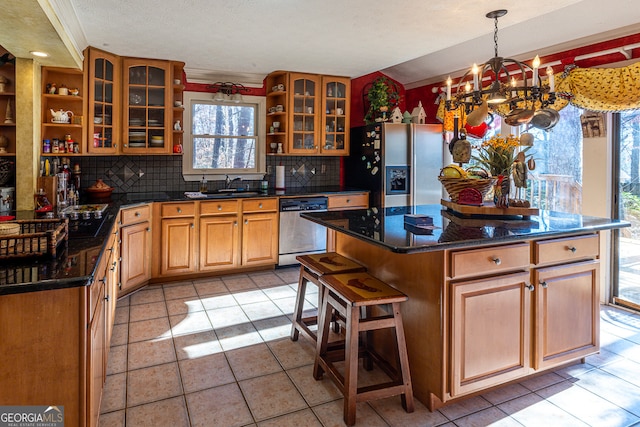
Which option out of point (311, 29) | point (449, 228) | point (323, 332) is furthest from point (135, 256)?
point (449, 228)

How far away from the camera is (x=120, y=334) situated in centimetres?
298

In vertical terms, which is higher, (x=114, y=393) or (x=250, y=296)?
(x=250, y=296)

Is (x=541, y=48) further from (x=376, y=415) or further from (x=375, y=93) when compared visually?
(x=376, y=415)

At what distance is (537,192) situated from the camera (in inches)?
168

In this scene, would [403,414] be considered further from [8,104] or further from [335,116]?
[335,116]

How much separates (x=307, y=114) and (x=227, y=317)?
8.83ft

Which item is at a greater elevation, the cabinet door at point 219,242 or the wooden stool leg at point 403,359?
the cabinet door at point 219,242

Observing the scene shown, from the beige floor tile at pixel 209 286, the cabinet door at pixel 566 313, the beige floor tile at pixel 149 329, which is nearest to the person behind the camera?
the cabinet door at pixel 566 313

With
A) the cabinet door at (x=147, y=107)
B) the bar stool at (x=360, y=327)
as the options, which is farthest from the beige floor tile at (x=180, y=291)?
the bar stool at (x=360, y=327)

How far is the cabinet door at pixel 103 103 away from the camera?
3824mm

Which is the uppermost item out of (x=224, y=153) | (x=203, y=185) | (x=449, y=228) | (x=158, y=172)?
(x=224, y=153)

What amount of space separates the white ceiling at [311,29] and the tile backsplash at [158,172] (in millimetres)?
1123

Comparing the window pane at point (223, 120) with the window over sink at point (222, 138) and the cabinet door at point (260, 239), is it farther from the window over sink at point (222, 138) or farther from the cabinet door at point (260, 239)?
the cabinet door at point (260, 239)

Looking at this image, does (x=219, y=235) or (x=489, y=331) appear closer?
(x=489, y=331)
